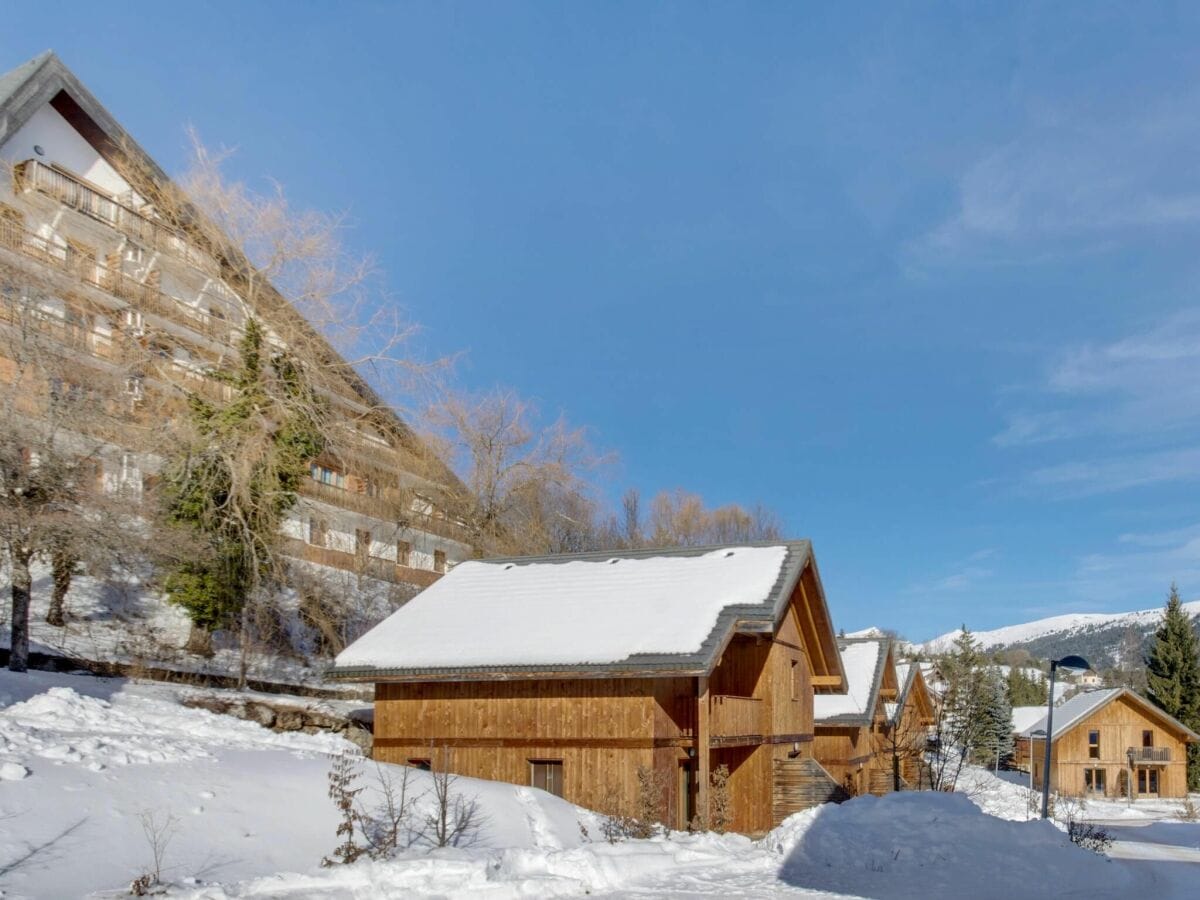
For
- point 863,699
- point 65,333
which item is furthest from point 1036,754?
point 65,333

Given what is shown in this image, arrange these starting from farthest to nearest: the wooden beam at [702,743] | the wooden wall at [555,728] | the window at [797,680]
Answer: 1. the window at [797,680]
2. the wooden wall at [555,728]
3. the wooden beam at [702,743]

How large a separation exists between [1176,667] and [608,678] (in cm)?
5782

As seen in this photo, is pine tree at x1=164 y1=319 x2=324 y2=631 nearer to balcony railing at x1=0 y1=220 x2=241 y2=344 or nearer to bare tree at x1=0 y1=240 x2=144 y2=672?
bare tree at x1=0 y1=240 x2=144 y2=672

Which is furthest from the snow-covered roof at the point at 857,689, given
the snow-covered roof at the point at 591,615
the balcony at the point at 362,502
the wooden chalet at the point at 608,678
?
the balcony at the point at 362,502

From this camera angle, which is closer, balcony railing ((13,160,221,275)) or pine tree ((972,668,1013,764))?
balcony railing ((13,160,221,275))

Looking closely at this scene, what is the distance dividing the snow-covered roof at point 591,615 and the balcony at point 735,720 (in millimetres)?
1797

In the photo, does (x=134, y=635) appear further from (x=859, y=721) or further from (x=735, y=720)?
(x=859, y=721)

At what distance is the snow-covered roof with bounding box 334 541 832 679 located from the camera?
19438mm

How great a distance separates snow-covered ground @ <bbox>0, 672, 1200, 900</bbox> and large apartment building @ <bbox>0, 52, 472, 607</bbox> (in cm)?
938

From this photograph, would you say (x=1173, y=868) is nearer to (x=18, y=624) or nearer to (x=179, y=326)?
(x=18, y=624)

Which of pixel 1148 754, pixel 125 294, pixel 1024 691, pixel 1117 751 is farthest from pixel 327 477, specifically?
pixel 1024 691

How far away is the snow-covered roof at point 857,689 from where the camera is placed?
33531 mm

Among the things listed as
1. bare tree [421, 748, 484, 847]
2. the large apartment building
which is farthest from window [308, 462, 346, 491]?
bare tree [421, 748, 484, 847]

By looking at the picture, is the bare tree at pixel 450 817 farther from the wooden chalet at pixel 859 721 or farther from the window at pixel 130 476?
the wooden chalet at pixel 859 721
